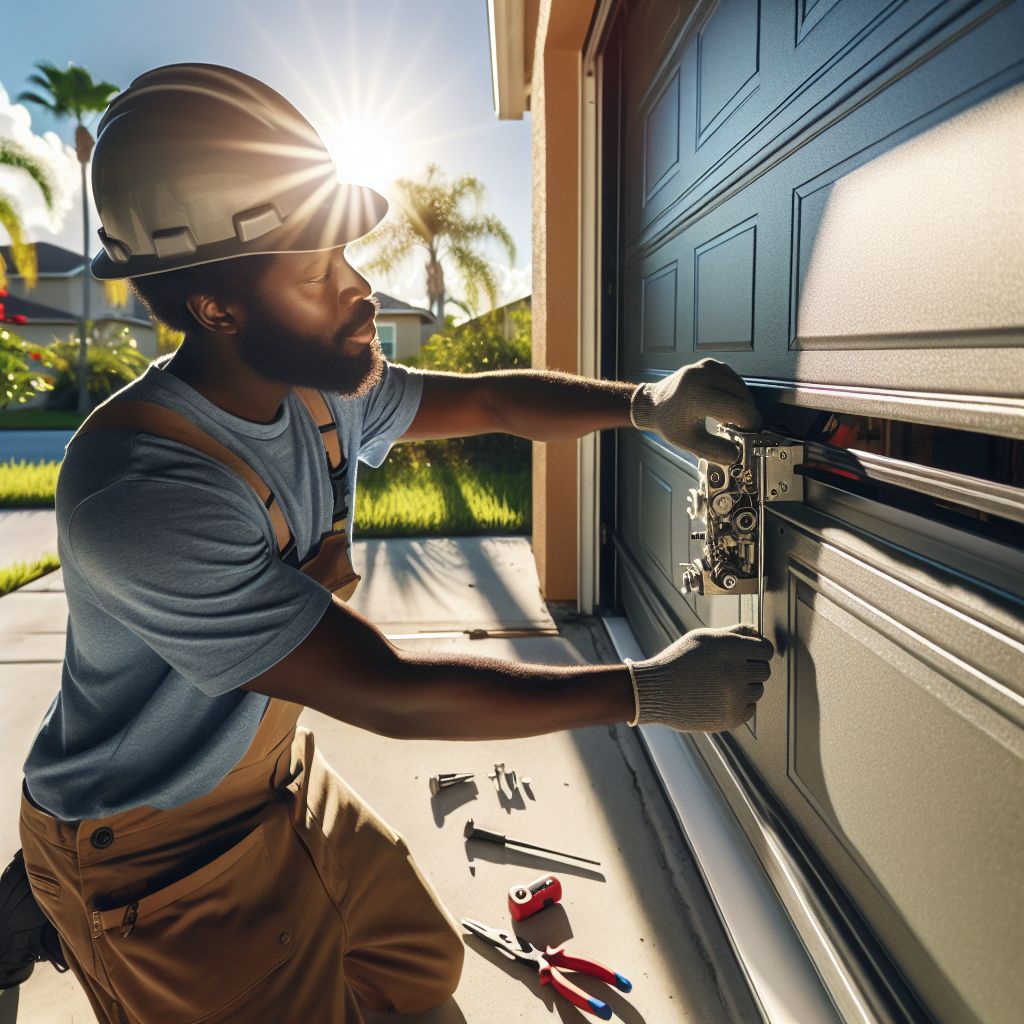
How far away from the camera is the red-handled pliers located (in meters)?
1.90

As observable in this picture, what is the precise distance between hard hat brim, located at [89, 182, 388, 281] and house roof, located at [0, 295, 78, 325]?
4017cm

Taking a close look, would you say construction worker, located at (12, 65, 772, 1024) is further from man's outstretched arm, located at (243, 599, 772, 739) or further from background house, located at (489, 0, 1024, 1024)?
background house, located at (489, 0, 1024, 1024)

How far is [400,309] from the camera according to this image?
37.3 metres

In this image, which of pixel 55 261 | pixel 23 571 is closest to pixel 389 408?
pixel 23 571

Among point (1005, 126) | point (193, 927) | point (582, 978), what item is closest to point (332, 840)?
point (193, 927)

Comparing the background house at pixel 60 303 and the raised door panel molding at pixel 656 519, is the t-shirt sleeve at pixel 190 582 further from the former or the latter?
the background house at pixel 60 303

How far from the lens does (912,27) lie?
133 centimetres

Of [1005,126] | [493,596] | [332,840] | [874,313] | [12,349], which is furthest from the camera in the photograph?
[12,349]

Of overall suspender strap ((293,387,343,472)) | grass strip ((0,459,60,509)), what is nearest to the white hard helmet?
overall suspender strap ((293,387,343,472))

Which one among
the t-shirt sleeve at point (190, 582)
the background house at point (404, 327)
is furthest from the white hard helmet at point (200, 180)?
the background house at point (404, 327)

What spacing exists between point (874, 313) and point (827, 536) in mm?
453

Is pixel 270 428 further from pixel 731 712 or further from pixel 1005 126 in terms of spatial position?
pixel 1005 126

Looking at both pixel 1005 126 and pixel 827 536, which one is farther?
pixel 827 536

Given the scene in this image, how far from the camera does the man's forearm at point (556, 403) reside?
7.43 feet
